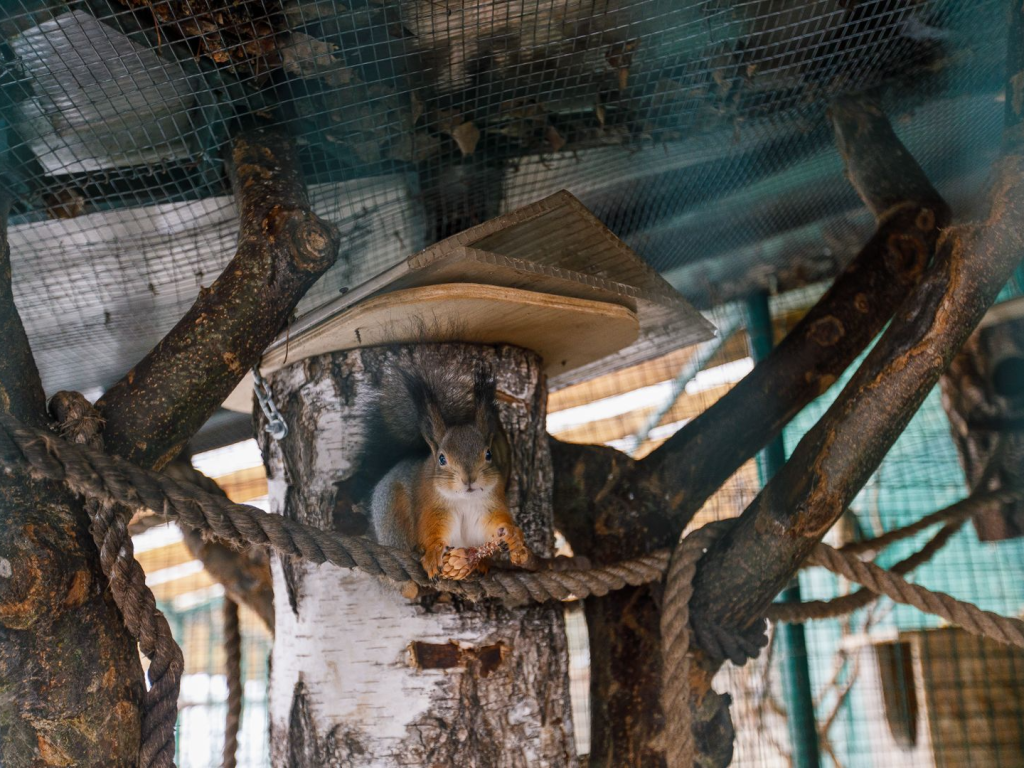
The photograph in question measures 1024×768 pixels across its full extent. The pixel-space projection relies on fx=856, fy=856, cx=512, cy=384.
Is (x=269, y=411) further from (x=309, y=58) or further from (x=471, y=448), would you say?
(x=309, y=58)

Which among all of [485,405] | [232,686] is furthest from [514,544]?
[232,686]

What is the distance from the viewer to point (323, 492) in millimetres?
1408

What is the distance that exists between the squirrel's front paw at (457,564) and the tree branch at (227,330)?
38cm

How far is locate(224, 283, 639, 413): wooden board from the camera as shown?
1.21 meters

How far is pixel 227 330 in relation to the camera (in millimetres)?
1147

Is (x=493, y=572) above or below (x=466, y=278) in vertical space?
below

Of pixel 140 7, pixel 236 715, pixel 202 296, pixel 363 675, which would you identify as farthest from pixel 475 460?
pixel 236 715

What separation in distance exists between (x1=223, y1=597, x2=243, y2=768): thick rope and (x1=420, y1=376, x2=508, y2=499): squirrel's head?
36.3 inches

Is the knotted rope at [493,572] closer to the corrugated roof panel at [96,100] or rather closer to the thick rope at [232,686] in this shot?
the corrugated roof panel at [96,100]

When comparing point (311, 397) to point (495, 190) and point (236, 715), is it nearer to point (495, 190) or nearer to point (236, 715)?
point (495, 190)

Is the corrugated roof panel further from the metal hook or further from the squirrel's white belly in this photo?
the squirrel's white belly

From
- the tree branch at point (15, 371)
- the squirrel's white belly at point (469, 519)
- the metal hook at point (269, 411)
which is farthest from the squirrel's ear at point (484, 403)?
the tree branch at point (15, 371)

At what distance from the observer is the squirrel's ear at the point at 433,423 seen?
1401 mm

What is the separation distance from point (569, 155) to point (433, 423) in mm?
682
